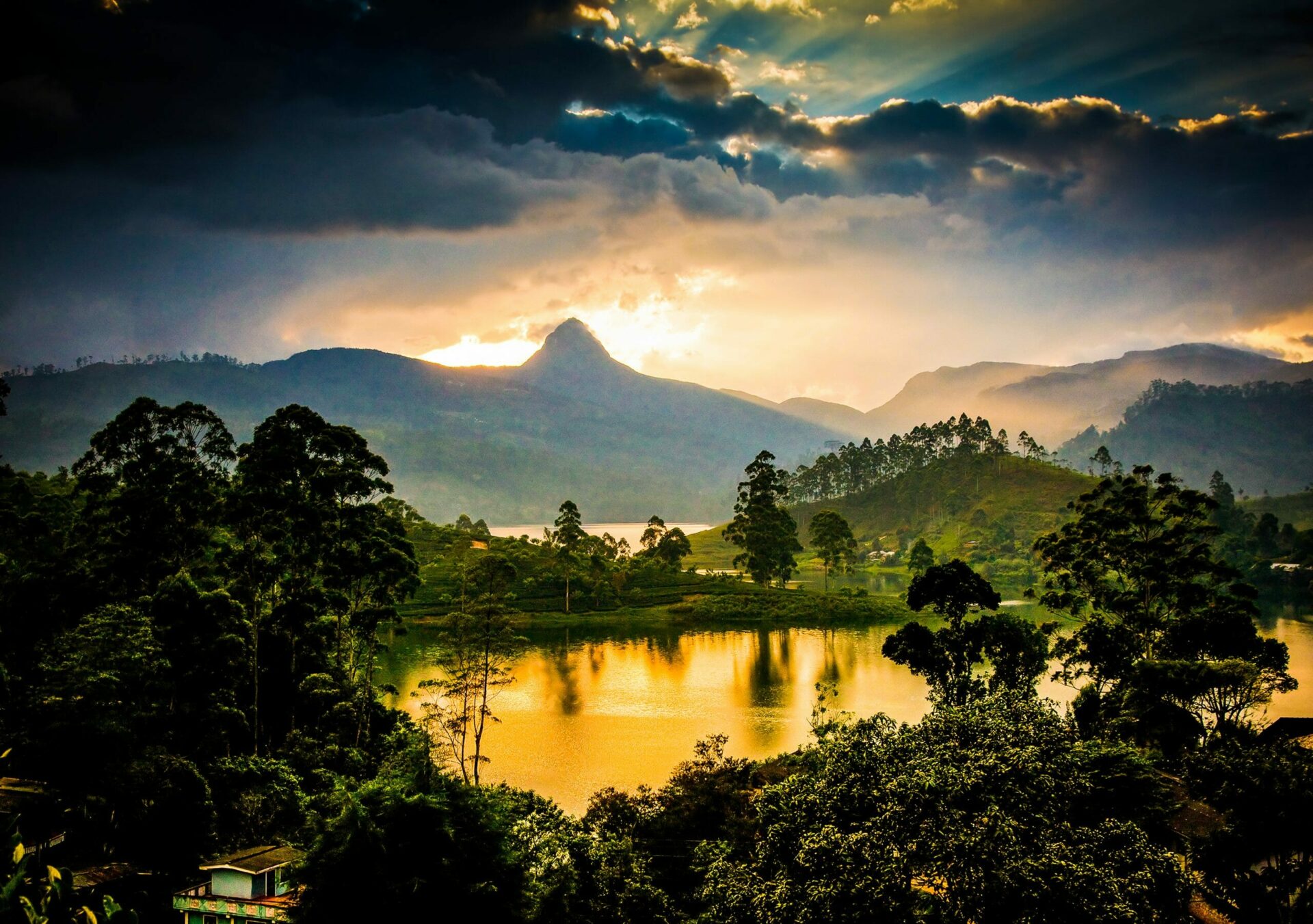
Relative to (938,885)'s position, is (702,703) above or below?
below

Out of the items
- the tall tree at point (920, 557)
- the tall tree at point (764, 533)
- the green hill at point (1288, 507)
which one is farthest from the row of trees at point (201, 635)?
the green hill at point (1288, 507)

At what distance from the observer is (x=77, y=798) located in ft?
57.9

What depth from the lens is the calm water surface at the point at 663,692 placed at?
30.2m

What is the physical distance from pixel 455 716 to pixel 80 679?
13.1m

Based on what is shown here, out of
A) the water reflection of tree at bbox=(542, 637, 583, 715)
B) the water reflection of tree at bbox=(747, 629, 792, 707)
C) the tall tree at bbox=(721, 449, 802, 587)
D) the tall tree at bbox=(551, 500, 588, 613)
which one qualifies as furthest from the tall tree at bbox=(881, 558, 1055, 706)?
the tall tree at bbox=(721, 449, 802, 587)

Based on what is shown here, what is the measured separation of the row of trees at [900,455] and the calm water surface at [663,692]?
2524 inches

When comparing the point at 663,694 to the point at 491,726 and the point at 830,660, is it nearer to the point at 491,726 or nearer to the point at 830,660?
the point at 491,726

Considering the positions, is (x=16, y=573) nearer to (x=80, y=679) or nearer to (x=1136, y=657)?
(x=80, y=679)

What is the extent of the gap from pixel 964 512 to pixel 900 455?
25.3 metres

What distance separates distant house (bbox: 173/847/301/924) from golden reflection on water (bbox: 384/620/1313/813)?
1030cm

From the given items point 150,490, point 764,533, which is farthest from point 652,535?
point 150,490

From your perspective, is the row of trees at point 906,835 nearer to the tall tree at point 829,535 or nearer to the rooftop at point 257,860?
the rooftop at point 257,860

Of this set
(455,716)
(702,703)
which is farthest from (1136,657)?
(455,716)

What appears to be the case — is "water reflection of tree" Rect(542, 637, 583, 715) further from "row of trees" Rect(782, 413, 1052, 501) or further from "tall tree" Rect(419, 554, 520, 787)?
"row of trees" Rect(782, 413, 1052, 501)
